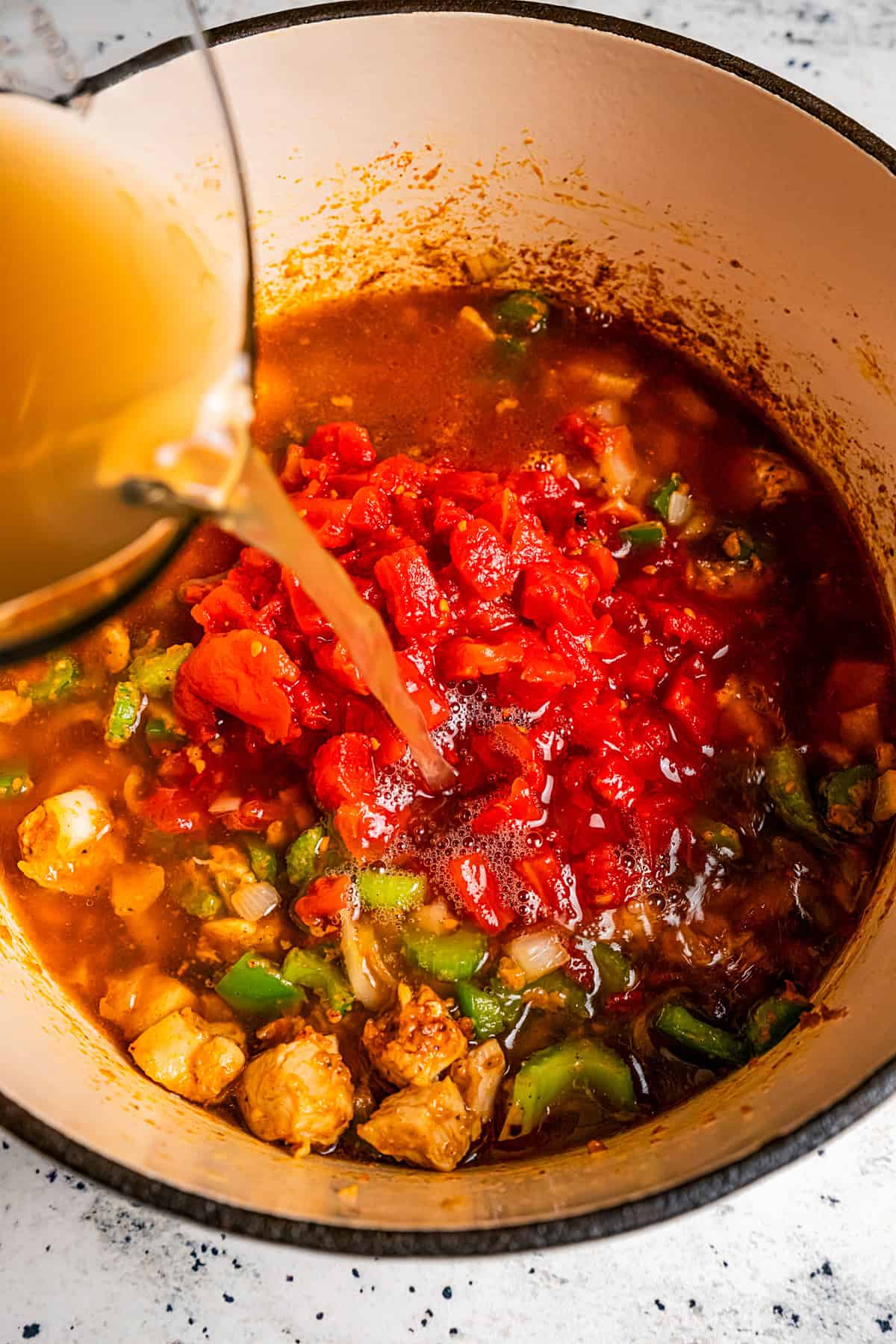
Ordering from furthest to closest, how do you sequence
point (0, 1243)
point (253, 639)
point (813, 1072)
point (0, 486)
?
point (253, 639)
point (0, 1243)
point (813, 1072)
point (0, 486)

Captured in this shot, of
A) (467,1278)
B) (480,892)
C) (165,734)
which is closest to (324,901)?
(480,892)

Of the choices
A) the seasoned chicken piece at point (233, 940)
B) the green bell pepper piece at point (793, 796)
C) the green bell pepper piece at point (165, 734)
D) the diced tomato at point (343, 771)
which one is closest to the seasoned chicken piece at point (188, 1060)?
the seasoned chicken piece at point (233, 940)

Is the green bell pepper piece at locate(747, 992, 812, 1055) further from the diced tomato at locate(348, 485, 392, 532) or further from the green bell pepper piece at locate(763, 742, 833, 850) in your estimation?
the diced tomato at locate(348, 485, 392, 532)

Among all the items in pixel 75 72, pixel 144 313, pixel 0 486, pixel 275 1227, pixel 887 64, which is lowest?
pixel 275 1227

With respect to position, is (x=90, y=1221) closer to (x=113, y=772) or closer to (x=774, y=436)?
(x=113, y=772)

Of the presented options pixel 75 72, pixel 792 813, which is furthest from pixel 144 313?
pixel 792 813

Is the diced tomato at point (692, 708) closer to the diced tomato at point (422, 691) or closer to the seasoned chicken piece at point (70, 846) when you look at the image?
the diced tomato at point (422, 691)
